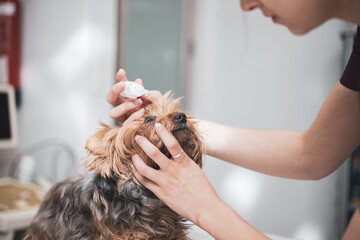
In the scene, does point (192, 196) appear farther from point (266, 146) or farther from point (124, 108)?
point (266, 146)

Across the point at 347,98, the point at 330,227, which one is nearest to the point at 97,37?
the point at 347,98

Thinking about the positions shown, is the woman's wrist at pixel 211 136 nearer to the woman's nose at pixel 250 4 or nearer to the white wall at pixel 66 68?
the woman's nose at pixel 250 4

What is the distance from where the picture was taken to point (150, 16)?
8.30 feet

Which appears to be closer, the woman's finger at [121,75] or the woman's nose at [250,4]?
the woman's nose at [250,4]

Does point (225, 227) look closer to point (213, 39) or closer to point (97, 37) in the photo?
point (97, 37)

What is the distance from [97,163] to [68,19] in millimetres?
1802

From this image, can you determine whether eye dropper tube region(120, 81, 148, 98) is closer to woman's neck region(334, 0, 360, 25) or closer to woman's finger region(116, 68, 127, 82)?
woman's finger region(116, 68, 127, 82)

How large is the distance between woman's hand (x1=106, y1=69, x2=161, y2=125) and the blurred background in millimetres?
1324

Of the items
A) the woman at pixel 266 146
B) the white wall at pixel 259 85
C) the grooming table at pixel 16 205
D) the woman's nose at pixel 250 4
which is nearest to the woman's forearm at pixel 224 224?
the woman at pixel 266 146

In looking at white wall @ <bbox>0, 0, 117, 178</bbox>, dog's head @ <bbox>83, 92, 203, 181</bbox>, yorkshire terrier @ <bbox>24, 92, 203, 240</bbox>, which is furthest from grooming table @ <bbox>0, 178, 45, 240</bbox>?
dog's head @ <bbox>83, 92, 203, 181</bbox>

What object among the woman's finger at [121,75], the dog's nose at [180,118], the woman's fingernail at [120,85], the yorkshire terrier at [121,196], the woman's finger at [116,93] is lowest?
the yorkshire terrier at [121,196]

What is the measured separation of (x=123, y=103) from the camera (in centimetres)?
104

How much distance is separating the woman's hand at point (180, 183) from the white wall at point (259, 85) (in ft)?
6.18

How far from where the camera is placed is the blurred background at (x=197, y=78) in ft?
8.07
